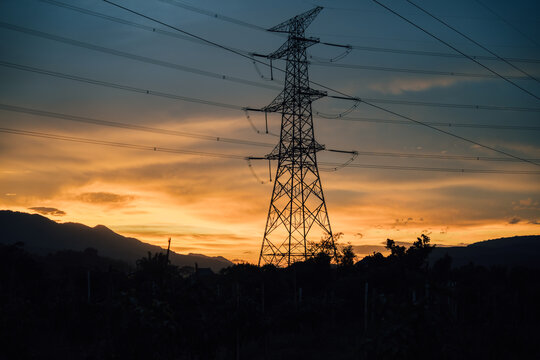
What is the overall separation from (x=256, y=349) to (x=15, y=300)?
15523 mm

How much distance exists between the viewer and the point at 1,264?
47.3m

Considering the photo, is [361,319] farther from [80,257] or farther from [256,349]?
[80,257]

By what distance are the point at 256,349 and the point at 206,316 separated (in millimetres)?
14685

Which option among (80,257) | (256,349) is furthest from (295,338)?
(80,257)

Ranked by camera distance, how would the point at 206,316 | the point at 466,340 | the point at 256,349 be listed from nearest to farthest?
1. the point at 206,316
2. the point at 466,340
3. the point at 256,349

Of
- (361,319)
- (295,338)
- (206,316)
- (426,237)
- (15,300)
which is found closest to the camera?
(206,316)

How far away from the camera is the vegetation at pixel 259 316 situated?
11418 mm

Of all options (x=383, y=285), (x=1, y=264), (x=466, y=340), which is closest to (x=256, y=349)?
(x=466, y=340)

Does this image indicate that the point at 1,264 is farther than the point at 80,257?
No

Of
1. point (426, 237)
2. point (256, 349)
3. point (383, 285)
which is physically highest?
point (426, 237)

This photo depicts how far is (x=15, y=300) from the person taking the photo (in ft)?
56.9

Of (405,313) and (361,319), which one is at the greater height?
(405,313)

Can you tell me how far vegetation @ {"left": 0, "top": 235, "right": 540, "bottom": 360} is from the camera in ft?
37.5

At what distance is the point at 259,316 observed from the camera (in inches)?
930
